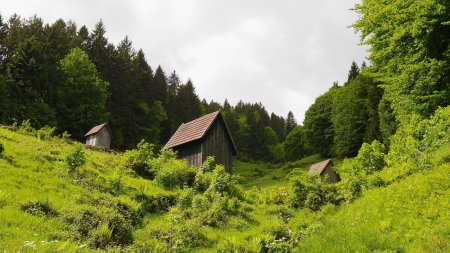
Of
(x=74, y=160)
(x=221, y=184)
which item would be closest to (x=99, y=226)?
(x=74, y=160)

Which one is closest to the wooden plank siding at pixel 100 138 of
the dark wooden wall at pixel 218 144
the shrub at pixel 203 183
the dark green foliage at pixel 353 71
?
the dark wooden wall at pixel 218 144

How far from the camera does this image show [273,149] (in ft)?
368

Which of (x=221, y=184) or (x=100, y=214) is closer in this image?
(x=100, y=214)

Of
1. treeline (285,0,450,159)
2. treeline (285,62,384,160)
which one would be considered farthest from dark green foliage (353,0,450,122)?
treeline (285,62,384,160)

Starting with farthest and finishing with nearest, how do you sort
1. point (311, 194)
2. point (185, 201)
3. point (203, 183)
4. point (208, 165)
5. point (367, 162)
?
point (208, 165) → point (203, 183) → point (367, 162) → point (311, 194) → point (185, 201)

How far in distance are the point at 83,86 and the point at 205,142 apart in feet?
115

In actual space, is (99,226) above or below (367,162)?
below

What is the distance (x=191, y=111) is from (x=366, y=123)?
3769 centimetres

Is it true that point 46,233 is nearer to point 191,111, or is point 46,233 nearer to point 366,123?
point 366,123

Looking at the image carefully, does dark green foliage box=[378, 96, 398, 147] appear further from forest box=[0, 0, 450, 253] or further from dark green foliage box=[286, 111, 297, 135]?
dark green foliage box=[286, 111, 297, 135]

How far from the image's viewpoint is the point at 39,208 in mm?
11766

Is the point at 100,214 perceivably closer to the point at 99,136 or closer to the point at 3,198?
the point at 3,198

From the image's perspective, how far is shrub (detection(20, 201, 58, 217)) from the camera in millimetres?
11539

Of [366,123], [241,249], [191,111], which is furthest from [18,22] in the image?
[241,249]
